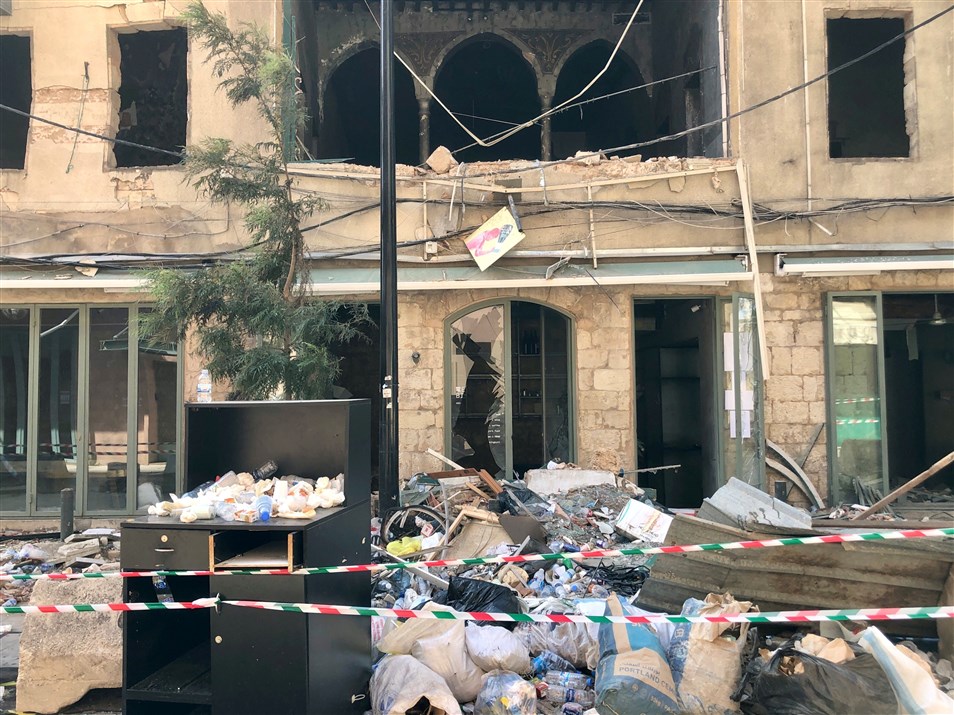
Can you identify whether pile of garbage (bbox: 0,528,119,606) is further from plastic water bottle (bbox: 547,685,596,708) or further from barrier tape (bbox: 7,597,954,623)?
plastic water bottle (bbox: 547,685,596,708)

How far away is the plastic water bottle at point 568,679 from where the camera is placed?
14.3 ft

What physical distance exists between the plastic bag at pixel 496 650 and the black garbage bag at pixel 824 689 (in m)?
1.40

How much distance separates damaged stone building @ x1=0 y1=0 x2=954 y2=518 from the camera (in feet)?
30.7

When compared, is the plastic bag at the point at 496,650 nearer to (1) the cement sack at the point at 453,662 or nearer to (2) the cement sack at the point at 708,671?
(1) the cement sack at the point at 453,662

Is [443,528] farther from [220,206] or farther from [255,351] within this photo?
[220,206]

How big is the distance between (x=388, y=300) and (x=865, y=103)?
10.6 meters

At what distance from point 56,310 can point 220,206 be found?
2.86 m

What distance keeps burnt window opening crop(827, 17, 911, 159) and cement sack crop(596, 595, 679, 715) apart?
10.7 metres

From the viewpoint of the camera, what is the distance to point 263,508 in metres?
3.69

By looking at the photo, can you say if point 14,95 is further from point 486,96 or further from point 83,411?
point 486,96

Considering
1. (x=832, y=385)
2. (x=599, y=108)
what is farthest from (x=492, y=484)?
(x=599, y=108)

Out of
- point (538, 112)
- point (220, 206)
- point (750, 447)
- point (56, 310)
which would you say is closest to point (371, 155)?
point (538, 112)

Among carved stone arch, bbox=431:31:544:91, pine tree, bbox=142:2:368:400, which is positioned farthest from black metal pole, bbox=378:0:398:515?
carved stone arch, bbox=431:31:544:91

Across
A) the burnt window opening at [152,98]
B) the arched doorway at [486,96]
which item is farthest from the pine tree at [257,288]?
the arched doorway at [486,96]
